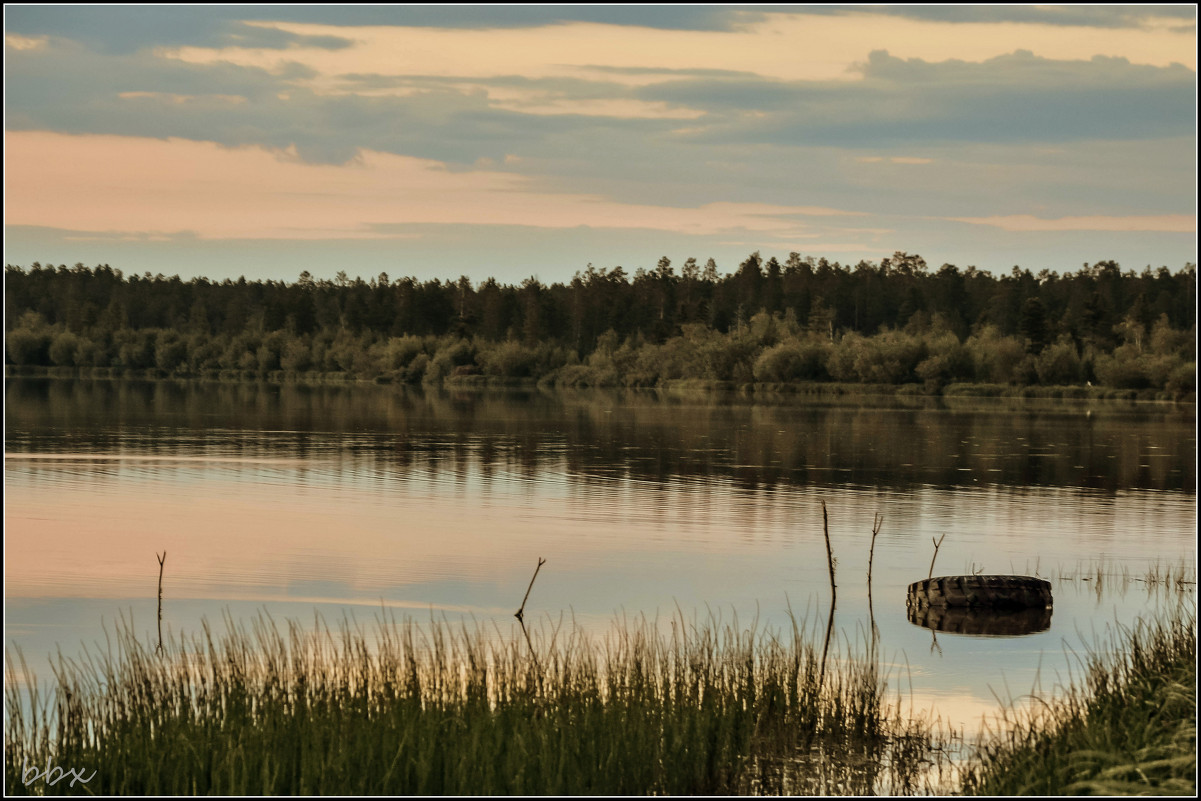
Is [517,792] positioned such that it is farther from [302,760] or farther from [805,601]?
[805,601]

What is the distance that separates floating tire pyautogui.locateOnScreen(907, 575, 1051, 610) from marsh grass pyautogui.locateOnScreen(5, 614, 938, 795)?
8.25 meters

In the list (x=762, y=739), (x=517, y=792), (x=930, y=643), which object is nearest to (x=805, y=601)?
(x=930, y=643)

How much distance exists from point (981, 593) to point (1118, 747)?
12.1m

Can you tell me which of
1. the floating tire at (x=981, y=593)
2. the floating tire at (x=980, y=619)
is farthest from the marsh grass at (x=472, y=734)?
the floating tire at (x=981, y=593)

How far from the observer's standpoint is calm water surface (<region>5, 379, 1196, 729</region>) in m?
23.6

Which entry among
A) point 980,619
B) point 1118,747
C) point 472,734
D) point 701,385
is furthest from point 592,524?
point 701,385

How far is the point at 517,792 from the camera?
36.1 feet

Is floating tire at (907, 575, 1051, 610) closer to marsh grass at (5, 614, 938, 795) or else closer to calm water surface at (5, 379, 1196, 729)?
calm water surface at (5, 379, 1196, 729)

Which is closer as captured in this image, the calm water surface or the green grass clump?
the green grass clump

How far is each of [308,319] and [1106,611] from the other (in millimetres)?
176847

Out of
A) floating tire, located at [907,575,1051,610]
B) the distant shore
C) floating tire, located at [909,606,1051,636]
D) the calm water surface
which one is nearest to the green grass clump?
the calm water surface

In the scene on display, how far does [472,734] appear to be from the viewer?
38.4ft

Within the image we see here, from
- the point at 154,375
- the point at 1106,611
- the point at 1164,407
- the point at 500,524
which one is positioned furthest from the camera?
the point at 154,375

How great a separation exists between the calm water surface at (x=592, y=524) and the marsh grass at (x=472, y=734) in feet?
11.6
